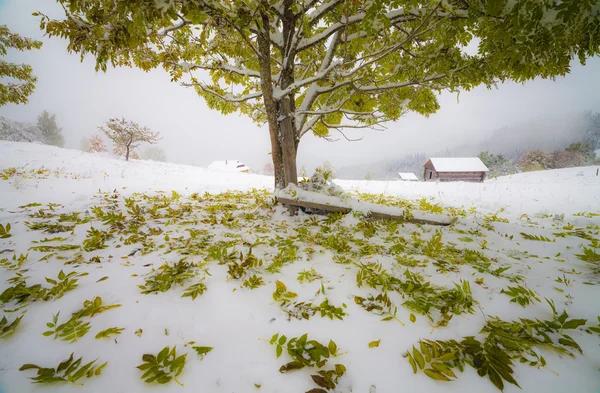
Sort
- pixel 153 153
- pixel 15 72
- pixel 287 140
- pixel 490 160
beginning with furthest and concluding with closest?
pixel 153 153 → pixel 490 160 → pixel 15 72 → pixel 287 140

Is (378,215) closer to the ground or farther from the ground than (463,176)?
closer to the ground

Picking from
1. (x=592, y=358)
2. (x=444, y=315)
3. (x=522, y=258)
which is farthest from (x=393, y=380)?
(x=522, y=258)

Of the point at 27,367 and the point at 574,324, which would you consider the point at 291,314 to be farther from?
the point at 574,324

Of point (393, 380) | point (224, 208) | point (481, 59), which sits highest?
point (481, 59)

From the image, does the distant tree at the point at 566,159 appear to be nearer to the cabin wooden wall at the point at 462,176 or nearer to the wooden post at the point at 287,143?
the cabin wooden wall at the point at 462,176

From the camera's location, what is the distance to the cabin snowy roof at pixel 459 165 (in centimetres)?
4559

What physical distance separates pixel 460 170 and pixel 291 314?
184ft

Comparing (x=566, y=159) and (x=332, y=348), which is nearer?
(x=332, y=348)

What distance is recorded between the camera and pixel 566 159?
55.8m

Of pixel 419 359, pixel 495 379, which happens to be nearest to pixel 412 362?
pixel 419 359

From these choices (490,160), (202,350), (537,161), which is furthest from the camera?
(490,160)

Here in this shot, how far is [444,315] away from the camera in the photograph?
5.69 feet

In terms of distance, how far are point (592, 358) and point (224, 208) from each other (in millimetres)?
5730

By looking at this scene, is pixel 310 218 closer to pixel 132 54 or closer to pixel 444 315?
pixel 444 315
